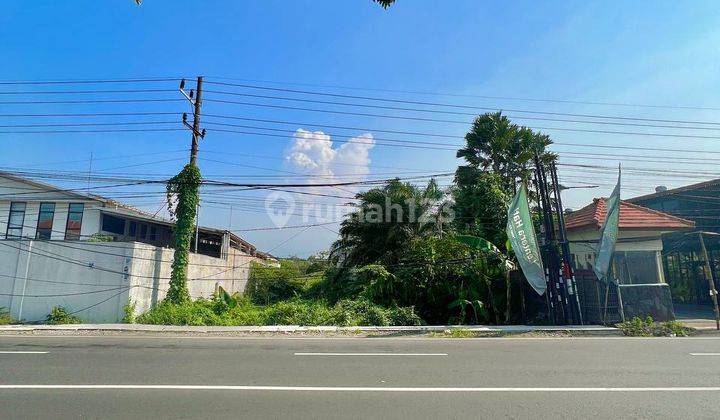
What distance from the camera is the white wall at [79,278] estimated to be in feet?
59.7

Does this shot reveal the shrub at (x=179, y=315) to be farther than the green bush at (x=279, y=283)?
No

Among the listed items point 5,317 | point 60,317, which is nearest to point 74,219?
point 5,317

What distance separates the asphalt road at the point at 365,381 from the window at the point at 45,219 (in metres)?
22.8

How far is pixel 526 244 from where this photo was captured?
1523cm

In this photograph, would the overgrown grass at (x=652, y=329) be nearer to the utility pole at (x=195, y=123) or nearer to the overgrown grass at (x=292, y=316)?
the overgrown grass at (x=292, y=316)

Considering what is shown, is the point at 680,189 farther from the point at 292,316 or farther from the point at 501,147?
the point at 292,316

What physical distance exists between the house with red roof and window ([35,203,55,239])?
106ft

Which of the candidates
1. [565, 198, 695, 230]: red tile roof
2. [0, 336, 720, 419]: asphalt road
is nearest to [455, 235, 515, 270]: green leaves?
[565, 198, 695, 230]: red tile roof

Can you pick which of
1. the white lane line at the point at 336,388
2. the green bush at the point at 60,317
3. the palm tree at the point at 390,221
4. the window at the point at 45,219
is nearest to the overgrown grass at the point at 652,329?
the white lane line at the point at 336,388

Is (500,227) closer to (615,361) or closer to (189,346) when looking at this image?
(615,361)

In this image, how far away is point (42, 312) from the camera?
18500 mm

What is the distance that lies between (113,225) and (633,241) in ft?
102

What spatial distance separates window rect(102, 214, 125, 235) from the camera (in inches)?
1177

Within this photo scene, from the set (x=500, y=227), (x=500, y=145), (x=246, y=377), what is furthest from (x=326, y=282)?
(x=246, y=377)
